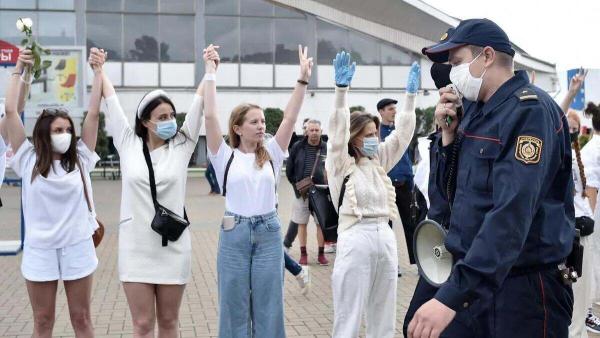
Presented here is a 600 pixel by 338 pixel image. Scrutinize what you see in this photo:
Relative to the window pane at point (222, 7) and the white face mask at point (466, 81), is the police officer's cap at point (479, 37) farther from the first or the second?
the window pane at point (222, 7)

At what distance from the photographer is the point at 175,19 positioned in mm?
41094

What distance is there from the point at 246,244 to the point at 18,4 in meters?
39.8

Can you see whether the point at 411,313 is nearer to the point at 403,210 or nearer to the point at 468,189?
the point at 468,189

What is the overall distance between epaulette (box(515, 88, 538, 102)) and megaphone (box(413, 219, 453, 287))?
65 cm

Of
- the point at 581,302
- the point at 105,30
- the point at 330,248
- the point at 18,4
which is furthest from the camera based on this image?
the point at 105,30

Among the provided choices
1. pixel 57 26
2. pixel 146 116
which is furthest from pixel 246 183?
pixel 57 26

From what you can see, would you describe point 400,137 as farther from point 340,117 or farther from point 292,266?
point 292,266

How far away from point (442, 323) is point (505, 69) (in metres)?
1.05

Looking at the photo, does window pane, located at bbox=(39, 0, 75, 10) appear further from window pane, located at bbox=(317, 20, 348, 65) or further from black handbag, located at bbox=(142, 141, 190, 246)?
black handbag, located at bbox=(142, 141, 190, 246)

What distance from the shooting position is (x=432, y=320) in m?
2.43

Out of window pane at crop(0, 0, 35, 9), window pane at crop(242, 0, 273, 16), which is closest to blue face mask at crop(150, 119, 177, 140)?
window pane at crop(242, 0, 273, 16)

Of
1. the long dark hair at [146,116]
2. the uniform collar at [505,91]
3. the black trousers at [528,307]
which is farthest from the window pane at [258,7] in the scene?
the black trousers at [528,307]

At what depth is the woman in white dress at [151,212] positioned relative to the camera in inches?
178

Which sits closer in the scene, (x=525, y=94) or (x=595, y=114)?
(x=525, y=94)
